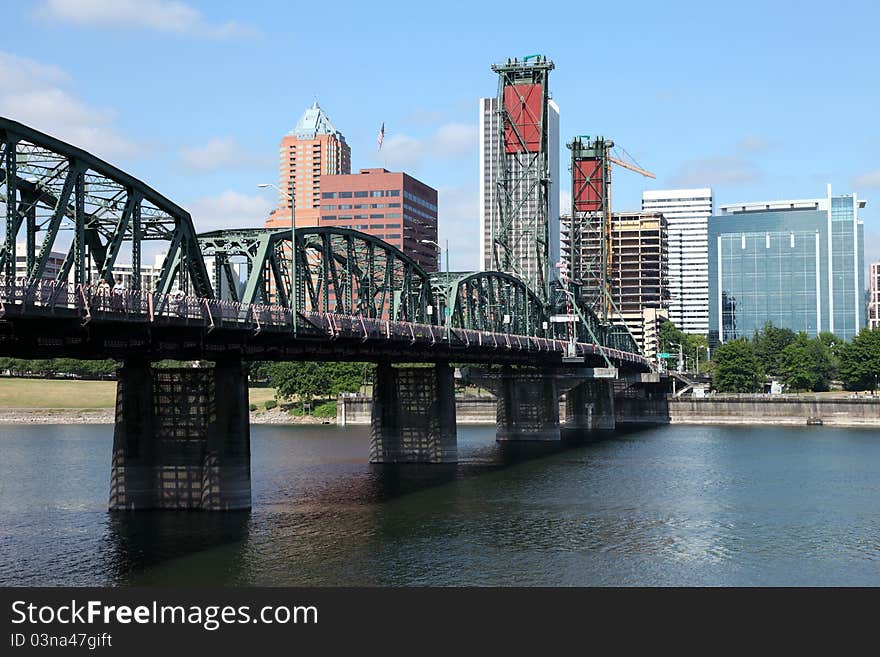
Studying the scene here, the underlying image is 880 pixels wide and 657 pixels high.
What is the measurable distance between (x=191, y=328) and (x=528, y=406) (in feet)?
294

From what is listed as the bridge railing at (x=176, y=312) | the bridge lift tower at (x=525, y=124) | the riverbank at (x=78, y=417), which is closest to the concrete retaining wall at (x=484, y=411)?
the riverbank at (x=78, y=417)

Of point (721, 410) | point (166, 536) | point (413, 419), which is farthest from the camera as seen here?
point (721, 410)

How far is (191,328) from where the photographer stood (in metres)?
64.4

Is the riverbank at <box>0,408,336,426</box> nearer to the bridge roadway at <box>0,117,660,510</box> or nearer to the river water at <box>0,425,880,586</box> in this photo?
the river water at <box>0,425,880,586</box>

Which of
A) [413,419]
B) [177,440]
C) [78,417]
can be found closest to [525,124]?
[413,419]

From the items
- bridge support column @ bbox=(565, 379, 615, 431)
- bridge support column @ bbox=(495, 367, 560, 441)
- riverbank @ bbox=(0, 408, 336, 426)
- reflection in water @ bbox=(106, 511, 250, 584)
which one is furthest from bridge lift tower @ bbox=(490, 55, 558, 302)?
reflection in water @ bbox=(106, 511, 250, 584)

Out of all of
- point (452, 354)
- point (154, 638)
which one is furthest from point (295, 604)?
point (452, 354)

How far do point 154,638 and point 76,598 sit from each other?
10.2m

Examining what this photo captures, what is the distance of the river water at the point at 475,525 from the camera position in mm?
56438

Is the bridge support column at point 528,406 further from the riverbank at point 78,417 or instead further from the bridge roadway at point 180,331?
the riverbank at point 78,417

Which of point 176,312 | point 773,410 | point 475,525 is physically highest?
point 176,312

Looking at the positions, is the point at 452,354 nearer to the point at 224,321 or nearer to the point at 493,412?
the point at 224,321

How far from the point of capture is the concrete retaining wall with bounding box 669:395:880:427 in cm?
17662

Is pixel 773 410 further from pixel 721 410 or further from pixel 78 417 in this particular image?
pixel 78 417
